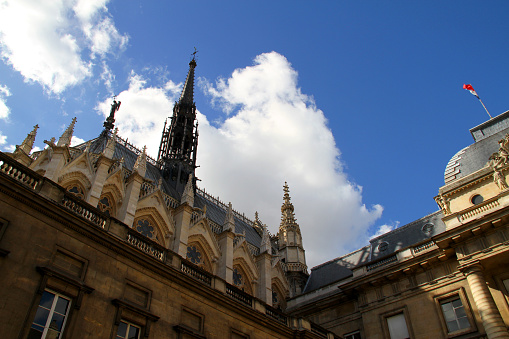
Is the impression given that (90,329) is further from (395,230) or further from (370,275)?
(395,230)

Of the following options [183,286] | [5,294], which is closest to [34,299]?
[5,294]

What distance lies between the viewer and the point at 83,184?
76.8 feet

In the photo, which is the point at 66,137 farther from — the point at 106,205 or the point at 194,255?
the point at 194,255

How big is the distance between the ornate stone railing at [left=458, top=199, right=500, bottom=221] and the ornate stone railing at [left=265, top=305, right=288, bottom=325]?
36.3ft

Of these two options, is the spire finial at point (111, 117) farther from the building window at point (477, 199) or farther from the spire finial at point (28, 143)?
the building window at point (477, 199)

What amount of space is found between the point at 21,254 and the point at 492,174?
22947mm

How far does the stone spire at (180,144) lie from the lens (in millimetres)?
36125

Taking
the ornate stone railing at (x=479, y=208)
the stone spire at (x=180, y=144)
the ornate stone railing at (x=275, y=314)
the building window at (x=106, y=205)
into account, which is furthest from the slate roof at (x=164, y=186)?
the ornate stone railing at (x=479, y=208)

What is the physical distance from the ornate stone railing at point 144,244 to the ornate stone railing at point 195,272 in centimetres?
100

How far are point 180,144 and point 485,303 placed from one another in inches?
1109

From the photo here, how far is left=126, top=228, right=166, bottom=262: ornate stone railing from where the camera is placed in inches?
563

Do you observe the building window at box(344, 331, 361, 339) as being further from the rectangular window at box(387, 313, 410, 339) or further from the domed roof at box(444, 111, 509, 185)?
the domed roof at box(444, 111, 509, 185)

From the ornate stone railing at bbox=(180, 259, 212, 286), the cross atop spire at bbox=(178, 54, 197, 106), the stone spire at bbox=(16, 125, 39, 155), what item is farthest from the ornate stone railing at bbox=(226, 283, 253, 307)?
the cross atop spire at bbox=(178, 54, 197, 106)

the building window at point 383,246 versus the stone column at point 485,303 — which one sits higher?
the building window at point 383,246
